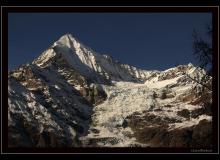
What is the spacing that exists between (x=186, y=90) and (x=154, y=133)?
37973mm

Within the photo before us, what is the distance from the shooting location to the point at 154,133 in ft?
467

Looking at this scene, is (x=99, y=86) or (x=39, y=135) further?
(x=99, y=86)

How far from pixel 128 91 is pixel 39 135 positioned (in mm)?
58846

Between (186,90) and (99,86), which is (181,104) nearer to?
(186,90)

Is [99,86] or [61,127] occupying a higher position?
[99,86]

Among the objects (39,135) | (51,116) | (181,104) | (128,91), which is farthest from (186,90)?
(39,135)
